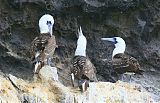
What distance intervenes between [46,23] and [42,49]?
108 cm

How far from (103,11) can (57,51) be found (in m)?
1.22

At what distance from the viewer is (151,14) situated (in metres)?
11.5

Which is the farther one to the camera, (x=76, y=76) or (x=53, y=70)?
(x=53, y=70)

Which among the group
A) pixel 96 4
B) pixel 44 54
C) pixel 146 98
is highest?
pixel 96 4

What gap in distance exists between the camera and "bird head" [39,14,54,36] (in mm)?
10578

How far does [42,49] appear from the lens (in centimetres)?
973

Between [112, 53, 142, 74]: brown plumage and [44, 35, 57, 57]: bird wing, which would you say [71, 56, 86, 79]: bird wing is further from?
[112, 53, 142, 74]: brown plumage

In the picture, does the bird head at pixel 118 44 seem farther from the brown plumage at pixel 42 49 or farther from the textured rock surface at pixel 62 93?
the brown plumage at pixel 42 49

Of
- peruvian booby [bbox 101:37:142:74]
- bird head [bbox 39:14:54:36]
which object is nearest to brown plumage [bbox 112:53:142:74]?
peruvian booby [bbox 101:37:142:74]

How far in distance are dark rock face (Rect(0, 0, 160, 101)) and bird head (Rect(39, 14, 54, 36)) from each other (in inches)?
18.3

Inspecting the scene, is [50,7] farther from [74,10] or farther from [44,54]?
[44,54]

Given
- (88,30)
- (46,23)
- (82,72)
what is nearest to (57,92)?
(82,72)

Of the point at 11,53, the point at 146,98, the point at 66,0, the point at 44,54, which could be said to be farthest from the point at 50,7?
the point at 146,98

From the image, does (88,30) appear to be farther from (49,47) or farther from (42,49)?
(42,49)
